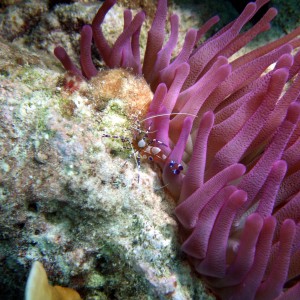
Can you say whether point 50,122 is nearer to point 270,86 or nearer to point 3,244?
point 3,244

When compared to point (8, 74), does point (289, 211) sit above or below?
above

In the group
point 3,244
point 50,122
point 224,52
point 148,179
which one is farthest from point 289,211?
point 3,244

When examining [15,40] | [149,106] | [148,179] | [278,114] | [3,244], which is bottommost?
[3,244]

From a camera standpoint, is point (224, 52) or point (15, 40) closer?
point (224, 52)

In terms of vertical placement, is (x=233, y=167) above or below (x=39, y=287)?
above

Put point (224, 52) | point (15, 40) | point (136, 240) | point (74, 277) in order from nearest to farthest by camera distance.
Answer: point (136, 240) → point (74, 277) → point (224, 52) → point (15, 40)

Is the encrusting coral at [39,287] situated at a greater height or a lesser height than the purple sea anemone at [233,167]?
lesser

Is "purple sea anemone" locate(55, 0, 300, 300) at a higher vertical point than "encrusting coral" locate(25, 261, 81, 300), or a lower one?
higher

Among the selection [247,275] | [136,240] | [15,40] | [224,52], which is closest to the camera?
[247,275]
